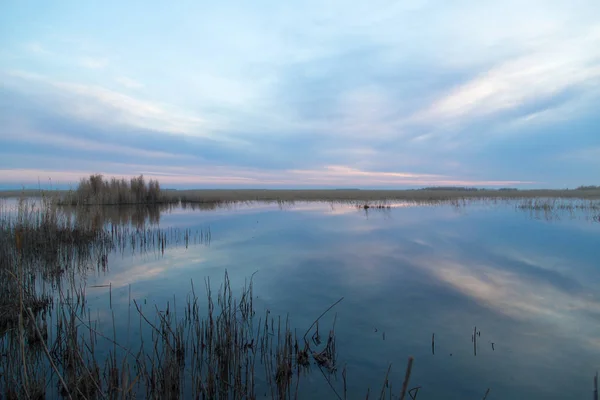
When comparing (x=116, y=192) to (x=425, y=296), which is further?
(x=116, y=192)

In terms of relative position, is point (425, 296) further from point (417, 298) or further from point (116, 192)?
point (116, 192)

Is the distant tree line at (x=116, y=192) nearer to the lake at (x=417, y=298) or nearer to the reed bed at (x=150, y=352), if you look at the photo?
the lake at (x=417, y=298)

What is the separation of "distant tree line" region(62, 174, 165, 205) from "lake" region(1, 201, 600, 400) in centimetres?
1497

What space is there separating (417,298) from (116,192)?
21.9 metres

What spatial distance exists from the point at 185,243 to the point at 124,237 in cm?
192

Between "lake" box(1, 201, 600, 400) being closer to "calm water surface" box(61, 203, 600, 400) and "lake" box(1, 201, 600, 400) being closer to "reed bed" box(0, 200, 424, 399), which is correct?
"calm water surface" box(61, 203, 600, 400)

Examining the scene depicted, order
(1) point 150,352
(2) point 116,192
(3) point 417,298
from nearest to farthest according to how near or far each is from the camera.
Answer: (1) point 150,352 < (3) point 417,298 < (2) point 116,192

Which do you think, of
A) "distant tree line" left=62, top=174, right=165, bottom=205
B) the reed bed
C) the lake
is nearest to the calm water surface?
the lake

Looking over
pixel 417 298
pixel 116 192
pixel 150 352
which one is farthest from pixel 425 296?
pixel 116 192

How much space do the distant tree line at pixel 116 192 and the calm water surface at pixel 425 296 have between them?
1492 centimetres

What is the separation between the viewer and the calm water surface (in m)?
2.95

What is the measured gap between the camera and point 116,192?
70.7ft

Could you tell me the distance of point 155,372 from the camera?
9.17 ft

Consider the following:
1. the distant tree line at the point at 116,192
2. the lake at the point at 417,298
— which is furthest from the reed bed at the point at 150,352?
the distant tree line at the point at 116,192
